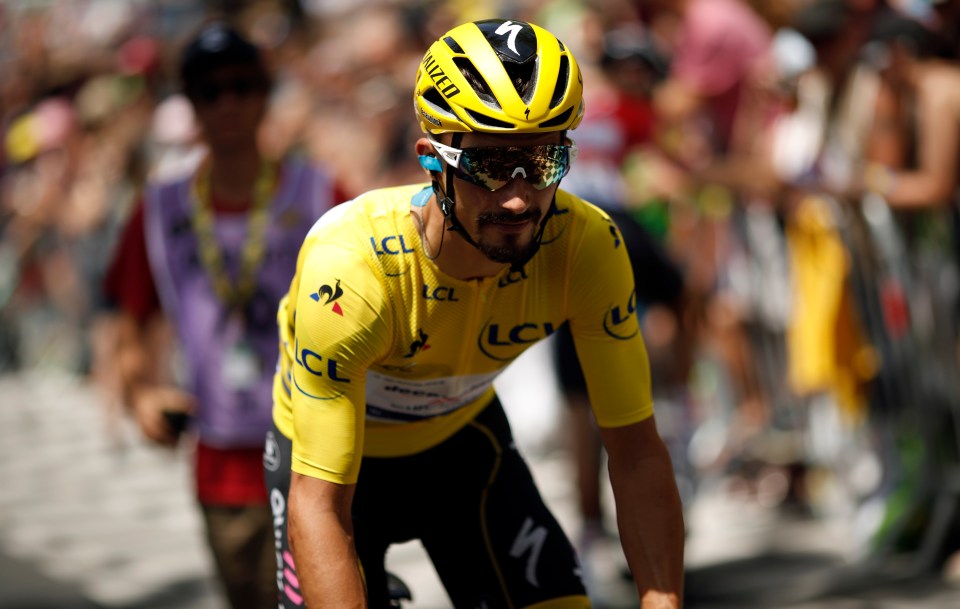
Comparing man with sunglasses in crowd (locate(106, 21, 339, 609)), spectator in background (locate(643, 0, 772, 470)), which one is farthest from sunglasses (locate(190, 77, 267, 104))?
spectator in background (locate(643, 0, 772, 470))

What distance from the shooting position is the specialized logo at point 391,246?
3.26m

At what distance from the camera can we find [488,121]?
10.00ft

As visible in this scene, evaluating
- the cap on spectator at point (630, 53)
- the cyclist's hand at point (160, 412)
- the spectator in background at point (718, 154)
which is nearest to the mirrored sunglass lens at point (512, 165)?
the cyclist's hand at point (160, 412)

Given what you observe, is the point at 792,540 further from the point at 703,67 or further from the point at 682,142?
the point at 703,67

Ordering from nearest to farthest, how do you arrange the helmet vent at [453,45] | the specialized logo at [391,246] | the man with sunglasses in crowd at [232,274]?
the helmet vent at [453,45]
the specialized logo at [391,246]
the man with sunglasses in crowd at [232,274]

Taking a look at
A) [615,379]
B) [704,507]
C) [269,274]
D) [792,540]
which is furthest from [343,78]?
[615,379]

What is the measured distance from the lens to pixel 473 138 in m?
3.09

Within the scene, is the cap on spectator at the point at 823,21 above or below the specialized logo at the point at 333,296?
below

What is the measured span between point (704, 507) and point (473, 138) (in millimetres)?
5220

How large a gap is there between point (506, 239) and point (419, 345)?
1.35 feet

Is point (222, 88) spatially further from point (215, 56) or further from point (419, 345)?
point (419, 345)

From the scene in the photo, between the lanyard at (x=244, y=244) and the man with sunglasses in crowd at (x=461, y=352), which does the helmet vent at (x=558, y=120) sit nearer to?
the man with sunglasses in crowd at (x=461, y=352)

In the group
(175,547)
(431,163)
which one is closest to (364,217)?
(431,163)

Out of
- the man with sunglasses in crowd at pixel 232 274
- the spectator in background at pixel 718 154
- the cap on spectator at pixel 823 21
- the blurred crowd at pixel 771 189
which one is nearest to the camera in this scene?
the man with sunglasses in crowd at pixel 232 274
